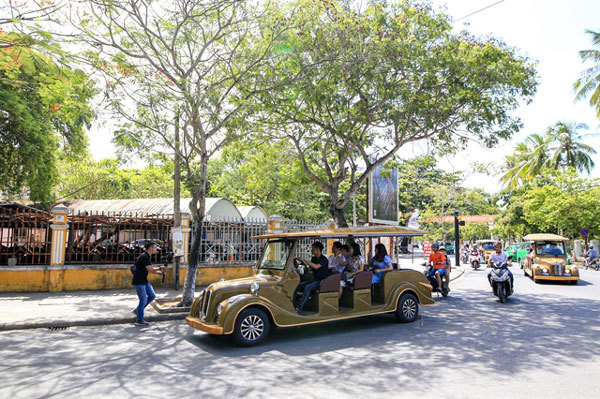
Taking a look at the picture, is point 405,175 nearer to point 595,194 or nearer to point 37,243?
point 595,194

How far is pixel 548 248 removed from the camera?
1781cm

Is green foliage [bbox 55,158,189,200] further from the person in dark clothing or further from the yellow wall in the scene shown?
the person in dark clothing

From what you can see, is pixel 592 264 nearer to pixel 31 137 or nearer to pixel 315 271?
pixel 315 271

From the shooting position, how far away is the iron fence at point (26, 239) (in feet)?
40.8

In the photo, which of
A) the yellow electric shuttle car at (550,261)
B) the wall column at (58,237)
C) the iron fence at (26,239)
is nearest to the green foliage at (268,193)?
the wall column at (58,237)

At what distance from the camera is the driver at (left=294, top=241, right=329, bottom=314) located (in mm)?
7762

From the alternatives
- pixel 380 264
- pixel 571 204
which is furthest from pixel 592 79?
pixel 380 264

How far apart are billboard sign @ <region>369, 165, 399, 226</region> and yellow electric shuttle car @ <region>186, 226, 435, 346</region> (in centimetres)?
792

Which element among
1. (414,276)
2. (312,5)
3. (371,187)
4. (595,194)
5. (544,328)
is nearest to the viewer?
(544,328)

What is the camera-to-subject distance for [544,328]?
27.5 feet

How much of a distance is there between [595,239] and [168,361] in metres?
41.2

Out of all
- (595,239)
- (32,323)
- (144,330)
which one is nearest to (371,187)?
(144,330)

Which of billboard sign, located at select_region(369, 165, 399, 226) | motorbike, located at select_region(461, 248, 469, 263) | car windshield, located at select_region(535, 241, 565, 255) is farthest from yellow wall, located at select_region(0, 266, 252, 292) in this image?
motorbike, located at select_region(461, 248, 469, 263)

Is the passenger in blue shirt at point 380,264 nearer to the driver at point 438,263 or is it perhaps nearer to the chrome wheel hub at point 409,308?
the chrome wheel hub at point 409,308
